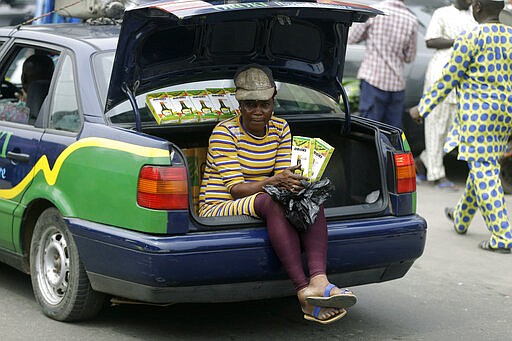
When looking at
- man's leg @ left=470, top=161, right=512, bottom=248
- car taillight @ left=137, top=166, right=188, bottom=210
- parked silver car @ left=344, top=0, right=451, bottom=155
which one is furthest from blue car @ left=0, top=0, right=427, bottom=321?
parked silver car @ left=344, top=0, right=451, bottom=155

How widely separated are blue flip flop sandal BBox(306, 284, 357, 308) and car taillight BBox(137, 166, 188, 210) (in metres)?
0.77

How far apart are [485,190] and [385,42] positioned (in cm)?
307

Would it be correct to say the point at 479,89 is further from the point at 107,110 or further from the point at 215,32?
the point at 107,110

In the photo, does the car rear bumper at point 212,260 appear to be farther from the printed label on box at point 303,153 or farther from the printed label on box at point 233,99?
the printed label on box at point 233,99

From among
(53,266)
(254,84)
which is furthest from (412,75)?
(53,266)

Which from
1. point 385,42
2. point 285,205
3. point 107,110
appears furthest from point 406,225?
point 385,42

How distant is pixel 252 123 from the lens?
5.73 meters

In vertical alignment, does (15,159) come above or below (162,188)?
below

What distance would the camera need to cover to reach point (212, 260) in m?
5.02

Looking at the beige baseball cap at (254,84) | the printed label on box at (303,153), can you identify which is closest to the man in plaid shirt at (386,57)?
the beige baseball cap at (254,84)

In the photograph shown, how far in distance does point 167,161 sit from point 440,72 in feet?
19.9

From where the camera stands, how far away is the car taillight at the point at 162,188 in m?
5.03

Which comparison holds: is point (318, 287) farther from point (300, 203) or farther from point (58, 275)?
point (58, 275)

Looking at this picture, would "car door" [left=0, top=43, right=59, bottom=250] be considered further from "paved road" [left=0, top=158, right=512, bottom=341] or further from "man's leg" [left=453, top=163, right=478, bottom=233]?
"man's leg" [left=453, top=163, right=478, bottom=233]
